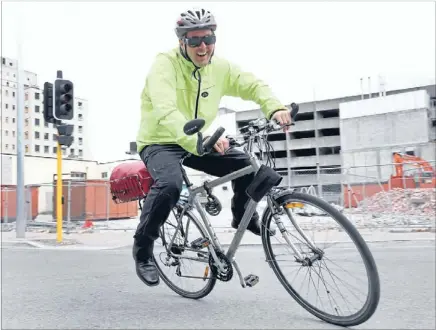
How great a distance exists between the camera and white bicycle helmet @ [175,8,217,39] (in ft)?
6.96

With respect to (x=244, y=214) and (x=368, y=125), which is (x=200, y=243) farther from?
(x=368, y=125)

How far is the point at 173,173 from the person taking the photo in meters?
2.66

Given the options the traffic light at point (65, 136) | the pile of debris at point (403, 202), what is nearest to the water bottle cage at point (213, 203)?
the traffic light at point (65, 136)

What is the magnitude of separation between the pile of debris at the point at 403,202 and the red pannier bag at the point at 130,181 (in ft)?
37.5

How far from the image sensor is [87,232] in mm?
13812

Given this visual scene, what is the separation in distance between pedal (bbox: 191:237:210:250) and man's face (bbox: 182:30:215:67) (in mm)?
1338

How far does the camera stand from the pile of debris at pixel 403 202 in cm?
1318

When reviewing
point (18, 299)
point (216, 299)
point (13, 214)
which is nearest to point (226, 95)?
point (216, 299)

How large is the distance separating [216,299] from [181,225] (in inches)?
22.6

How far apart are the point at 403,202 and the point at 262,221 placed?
11.8 m

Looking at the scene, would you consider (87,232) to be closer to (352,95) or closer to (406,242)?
(406,242)

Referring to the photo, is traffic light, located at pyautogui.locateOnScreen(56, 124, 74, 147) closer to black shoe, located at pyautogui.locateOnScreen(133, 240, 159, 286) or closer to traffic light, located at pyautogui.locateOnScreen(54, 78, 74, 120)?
traffic light, located at pyautogui.locateOnScreen(54, 78, 74, 120)

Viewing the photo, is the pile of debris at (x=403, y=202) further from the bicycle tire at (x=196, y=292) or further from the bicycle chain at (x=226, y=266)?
the bicycle chain at (x=226, y=266)

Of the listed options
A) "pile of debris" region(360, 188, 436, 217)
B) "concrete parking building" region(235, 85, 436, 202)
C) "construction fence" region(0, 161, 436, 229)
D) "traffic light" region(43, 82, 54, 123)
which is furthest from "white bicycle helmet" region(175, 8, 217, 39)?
"concrete parking building" region(235, 85, 436, 202)
